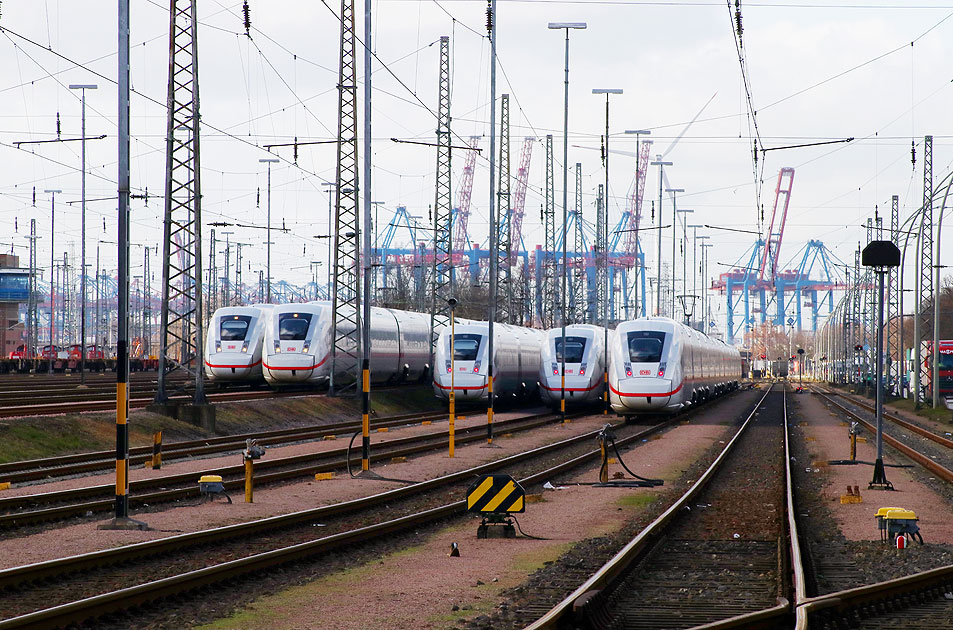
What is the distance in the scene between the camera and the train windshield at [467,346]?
44094mm

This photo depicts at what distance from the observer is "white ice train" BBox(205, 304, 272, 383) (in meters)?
46.9

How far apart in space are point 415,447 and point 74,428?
7.92 meters

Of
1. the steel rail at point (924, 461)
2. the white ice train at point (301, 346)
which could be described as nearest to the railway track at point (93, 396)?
the white ice train at point (301, 346)

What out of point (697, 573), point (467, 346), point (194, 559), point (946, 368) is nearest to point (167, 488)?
point (194, 559)

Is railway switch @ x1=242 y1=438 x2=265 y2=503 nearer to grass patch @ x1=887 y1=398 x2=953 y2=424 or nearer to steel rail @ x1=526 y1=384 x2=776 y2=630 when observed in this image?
steel rail @ x1=526 y1=384 x2=776 y2=630

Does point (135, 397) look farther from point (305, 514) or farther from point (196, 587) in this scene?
point (196, 587)

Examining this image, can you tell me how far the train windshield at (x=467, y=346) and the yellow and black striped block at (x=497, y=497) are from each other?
28125 mm

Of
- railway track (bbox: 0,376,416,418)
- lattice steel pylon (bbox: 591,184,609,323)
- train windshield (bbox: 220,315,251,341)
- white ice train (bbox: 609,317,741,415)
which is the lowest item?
railway track (bbox: 0,376,416,418)

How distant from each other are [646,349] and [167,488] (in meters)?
21.9

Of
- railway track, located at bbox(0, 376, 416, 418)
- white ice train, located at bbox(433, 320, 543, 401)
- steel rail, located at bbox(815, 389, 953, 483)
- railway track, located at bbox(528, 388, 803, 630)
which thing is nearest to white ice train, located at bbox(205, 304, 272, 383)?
railway track, located at bbox(0, 376, 416, 418)

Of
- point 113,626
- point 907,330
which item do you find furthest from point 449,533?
point 907,330

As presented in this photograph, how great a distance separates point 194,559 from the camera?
13.2 m

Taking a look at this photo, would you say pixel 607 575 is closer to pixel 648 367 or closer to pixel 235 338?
pixel 648 367

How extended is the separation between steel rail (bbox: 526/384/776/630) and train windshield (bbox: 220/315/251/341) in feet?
96.1
